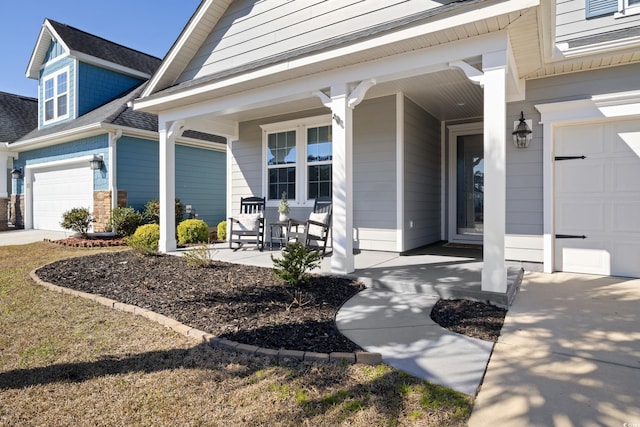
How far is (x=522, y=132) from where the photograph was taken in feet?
16.0

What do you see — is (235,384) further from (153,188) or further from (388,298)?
(153,188)

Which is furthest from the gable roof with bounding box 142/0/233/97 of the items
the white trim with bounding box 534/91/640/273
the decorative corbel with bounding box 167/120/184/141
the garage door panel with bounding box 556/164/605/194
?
the garage door panel with bounding box 556/164/605/194

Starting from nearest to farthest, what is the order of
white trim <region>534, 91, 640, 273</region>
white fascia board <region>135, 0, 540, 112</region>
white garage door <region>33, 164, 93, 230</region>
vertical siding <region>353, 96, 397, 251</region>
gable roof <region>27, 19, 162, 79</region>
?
white fascia board <region>135, 0, 540, 112</region>, white trim <region>534, 91, 640, 273</region>, vertical siding <region>353, 96, 397, 251</region>, white garage door <region>33, 164, 93, 230</region>, gable roof <region>27, 19, 162, 79</region>

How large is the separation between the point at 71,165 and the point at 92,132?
1863 millimetres

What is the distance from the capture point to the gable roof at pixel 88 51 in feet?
34.7

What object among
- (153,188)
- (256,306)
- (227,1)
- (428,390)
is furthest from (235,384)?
(153,188)

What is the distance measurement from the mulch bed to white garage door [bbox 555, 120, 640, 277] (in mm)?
2249

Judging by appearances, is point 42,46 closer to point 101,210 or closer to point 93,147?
point 93,147

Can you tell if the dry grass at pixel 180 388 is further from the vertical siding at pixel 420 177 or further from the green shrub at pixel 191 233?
the green shrub at pixel 191 233

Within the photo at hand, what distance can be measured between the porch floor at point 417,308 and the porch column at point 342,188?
0.25 meters

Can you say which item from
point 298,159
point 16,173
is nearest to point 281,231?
point 298,159

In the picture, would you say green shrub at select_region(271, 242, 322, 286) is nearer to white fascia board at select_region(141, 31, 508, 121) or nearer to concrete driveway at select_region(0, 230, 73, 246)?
white fascia board at select_region(141, 31, 508, 121)

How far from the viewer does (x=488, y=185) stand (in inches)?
140

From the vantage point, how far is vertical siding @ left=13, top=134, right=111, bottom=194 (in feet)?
30.9
